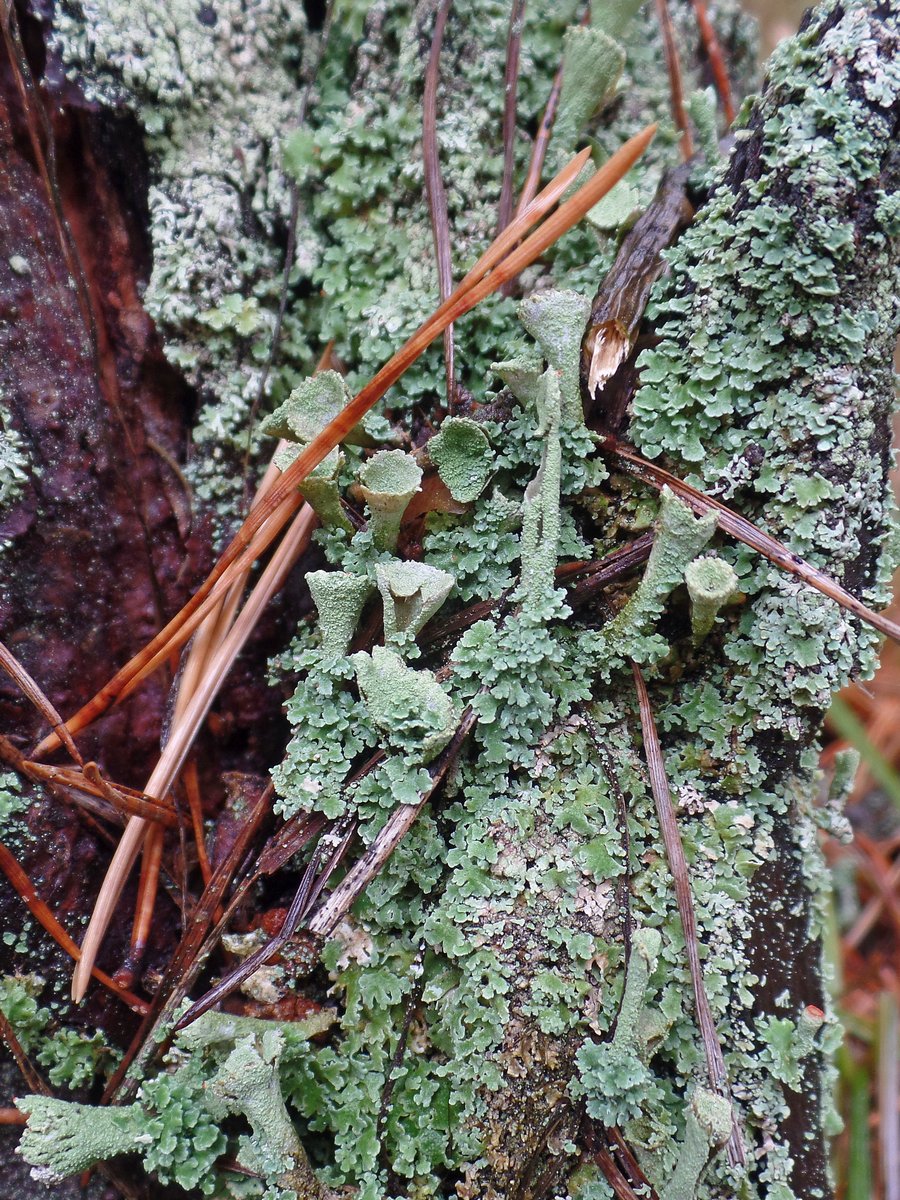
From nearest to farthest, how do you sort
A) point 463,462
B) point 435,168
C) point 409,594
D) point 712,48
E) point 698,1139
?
point 698,1139, point 409,594, point 463,462, point 435,168, point 712,48

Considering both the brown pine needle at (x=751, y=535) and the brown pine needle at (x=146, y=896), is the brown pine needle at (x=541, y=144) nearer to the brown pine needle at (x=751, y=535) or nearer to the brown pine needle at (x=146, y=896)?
the brown pine needle at (x=751, y=535)

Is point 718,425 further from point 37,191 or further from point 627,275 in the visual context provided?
point 37,191

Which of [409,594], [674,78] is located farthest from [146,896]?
[674,78]

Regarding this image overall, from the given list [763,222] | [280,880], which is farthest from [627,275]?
[280,880]

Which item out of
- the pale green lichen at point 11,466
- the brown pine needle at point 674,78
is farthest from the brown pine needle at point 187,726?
the brown pine needle at point 674,78

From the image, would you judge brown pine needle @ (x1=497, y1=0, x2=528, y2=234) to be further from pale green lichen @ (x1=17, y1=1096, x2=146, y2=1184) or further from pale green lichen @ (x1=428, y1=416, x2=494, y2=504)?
pale green lichen @ (x1=17, y1=1096, x2=146, y2=1184)

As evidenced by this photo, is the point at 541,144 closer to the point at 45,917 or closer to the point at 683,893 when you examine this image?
the point at 683,893

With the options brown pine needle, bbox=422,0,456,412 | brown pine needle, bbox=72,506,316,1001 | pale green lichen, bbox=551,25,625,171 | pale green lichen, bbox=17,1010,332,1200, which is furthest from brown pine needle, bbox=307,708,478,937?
pale green lichen, bbox=551,25,625,171
